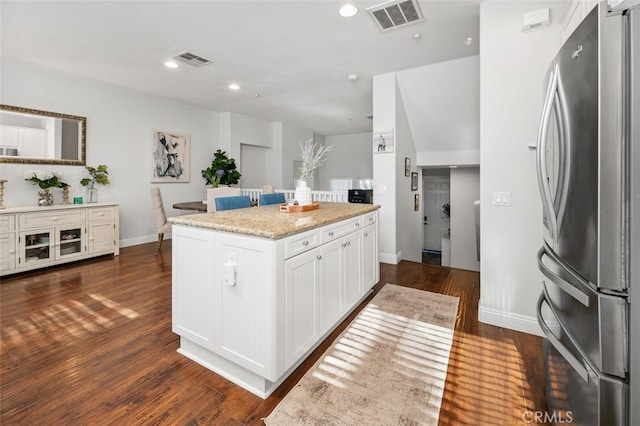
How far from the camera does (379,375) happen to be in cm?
180

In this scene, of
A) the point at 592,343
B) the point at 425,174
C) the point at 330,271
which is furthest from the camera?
the point at 425,174

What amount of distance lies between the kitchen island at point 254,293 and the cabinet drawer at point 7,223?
123 inches

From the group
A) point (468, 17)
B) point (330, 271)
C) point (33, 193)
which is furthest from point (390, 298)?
point (33, 193)

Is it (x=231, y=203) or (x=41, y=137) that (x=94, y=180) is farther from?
(x=231, y=203)

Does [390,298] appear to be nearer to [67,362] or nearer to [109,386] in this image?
[109,386]

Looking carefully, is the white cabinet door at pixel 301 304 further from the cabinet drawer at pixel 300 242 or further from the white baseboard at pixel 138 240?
the white baseboard at pixel 138 240

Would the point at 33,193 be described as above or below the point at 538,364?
above

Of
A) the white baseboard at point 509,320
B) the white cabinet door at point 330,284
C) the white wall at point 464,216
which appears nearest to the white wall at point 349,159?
the white wall at point 464,216

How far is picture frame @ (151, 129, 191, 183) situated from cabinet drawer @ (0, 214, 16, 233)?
2128 millimetres

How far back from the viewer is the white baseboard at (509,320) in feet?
7.67

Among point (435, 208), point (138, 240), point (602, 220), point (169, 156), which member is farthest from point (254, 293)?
point (435, 208)

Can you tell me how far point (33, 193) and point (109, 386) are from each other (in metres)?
3.93

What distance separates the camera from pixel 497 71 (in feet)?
7.95

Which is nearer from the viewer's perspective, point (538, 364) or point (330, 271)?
point (538, 364)
